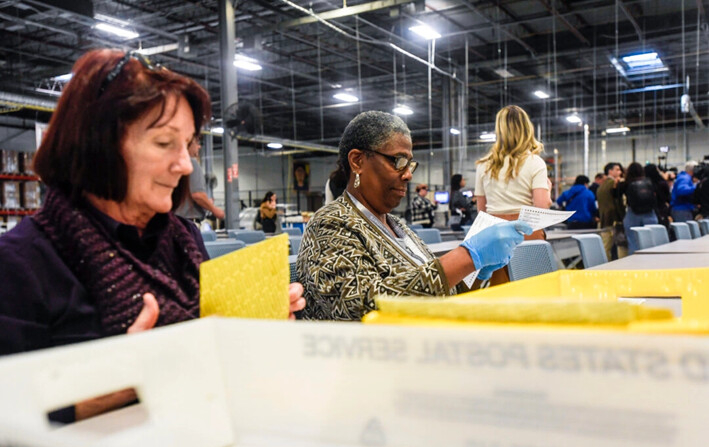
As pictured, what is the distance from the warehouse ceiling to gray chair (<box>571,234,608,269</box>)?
5.83 metres

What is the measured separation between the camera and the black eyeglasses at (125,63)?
38.3 inches

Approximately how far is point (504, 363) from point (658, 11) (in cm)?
1150

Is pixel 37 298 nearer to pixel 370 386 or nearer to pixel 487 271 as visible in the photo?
pixel 370 386

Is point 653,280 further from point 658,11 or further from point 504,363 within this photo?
point 658,11

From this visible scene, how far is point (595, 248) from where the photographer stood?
341cm

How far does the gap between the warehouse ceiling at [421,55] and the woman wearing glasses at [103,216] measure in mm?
7155

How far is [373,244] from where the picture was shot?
60.5 inches

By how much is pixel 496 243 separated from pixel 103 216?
856 millimetres

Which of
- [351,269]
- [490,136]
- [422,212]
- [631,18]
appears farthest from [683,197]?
[351,269]

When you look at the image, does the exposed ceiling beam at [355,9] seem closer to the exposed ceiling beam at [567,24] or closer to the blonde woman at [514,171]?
the exposed ceiling beam at [567,24]

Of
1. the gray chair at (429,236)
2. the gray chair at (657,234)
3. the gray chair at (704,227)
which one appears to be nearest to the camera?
the gray chair at (657,234)

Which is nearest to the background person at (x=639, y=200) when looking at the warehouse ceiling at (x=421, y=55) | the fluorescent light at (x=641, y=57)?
the warehouse ceiling at (x=421, y=55)

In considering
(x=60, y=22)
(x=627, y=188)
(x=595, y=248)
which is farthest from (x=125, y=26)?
(x=595, y=248)

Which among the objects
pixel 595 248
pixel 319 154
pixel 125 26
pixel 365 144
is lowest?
pixel 595 248
